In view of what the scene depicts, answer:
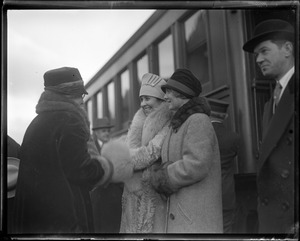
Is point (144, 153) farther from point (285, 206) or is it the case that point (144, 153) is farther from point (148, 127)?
point (285, 206)

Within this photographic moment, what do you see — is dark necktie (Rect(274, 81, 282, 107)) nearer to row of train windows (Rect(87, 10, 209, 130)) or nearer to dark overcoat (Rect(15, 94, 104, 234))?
row of train windows (Rect(87, 10, 209, 130))

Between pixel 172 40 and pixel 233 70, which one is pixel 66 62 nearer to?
pixel 172 40

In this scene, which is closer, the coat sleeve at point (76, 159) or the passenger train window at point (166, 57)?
the coat sleeve at point (76, 159)

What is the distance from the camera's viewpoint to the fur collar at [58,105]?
2.37 metres

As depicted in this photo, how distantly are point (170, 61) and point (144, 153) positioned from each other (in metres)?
0.66

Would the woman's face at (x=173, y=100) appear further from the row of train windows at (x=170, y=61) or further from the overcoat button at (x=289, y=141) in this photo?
the overcoat button at (x=289, y=141)

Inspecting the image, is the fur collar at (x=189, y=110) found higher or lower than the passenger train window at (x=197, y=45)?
lower

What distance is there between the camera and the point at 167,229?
2.29 m

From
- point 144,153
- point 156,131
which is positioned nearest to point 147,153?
→ point 144,153

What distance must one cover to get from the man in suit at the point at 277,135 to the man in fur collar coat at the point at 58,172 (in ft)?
3.01

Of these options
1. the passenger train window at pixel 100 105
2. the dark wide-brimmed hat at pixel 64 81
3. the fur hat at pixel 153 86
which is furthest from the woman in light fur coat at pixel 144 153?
the dark wide-brimmed hat at pixel 64 81

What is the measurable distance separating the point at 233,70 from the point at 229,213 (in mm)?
875

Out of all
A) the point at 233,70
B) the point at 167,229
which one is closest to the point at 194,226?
the point at 167,229

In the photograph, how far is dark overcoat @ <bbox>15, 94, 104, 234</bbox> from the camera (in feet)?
7.57
